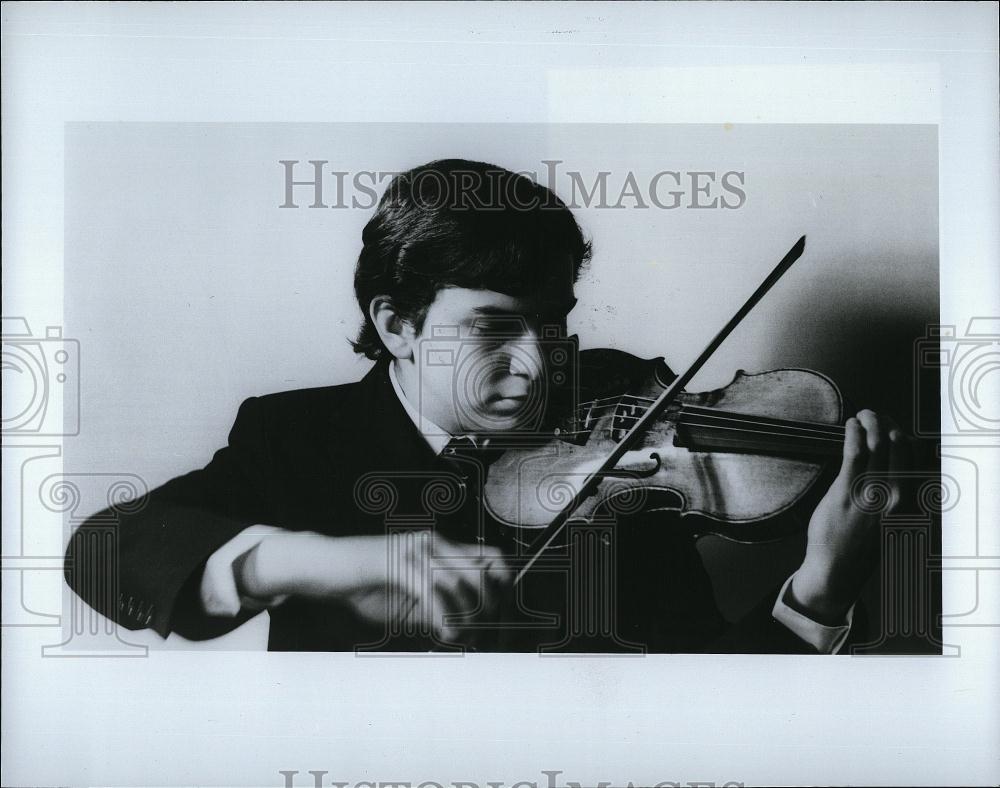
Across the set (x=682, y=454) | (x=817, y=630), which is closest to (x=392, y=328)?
(x=682, y=454)

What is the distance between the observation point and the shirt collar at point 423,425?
1.97m

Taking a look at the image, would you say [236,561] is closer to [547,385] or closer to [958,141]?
[547,385]

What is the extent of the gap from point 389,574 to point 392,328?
0.61 meters

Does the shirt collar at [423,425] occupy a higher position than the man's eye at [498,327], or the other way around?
the man's eye at [498,327]

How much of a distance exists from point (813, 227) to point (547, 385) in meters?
0.77

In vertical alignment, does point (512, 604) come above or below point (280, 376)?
below

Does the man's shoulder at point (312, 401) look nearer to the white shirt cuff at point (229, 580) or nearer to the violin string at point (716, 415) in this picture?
the white shirt cuff at point (229, 580)

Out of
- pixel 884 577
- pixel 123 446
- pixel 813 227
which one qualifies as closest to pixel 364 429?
pixel 123 446

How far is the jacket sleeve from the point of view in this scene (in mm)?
1982

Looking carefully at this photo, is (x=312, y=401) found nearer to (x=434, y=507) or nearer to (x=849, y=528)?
(x=434, y=507)

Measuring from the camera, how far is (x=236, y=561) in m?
1.98

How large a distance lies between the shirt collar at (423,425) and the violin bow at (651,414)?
331mm

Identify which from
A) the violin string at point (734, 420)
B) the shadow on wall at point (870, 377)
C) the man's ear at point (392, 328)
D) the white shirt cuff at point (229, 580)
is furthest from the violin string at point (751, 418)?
the white shirt cuff at point (229, 580)

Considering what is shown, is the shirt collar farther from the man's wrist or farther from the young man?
the man's wrist
